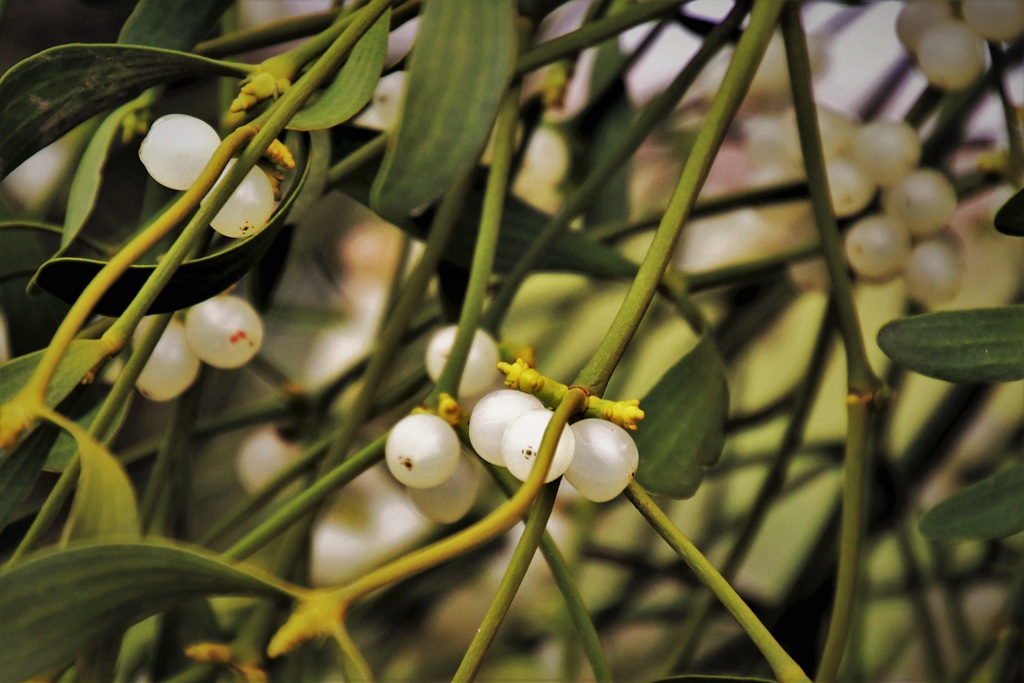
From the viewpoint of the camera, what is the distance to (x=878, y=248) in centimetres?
47

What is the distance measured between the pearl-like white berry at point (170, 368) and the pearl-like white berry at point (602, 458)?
0.62 ft

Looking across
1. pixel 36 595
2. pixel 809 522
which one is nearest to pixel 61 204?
pixel 36 595

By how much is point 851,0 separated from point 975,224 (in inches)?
9.0

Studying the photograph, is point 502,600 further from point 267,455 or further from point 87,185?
point 267,455

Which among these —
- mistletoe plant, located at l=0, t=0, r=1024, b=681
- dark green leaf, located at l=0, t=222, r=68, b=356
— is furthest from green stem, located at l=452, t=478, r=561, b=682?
dark green leaf, located at l=0, t=222, r=68, b=356

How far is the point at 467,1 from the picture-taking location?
0.25m

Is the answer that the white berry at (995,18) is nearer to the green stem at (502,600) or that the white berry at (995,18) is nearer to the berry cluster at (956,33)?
the berry cluster at (956,33)

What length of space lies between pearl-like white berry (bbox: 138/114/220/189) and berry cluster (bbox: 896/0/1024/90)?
0.34 m

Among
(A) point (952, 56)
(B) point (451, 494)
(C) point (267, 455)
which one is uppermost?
(A) point (952, 56)

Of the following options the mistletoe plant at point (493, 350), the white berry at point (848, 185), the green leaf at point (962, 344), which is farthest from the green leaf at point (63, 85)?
the white berry at point (848, 185)

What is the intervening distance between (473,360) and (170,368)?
12 centimetres

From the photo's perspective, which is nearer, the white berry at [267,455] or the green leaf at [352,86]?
the green leaf at [352,86]

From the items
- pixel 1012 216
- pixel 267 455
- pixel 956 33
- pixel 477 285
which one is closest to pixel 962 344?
pixel 1012 216

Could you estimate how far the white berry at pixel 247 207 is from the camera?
0.90 feet
